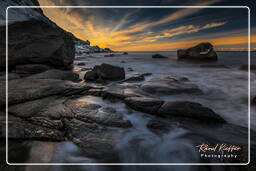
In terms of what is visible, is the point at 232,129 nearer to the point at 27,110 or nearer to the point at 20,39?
the point at 27,110

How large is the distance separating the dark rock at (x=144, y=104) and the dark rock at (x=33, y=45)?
212 inches

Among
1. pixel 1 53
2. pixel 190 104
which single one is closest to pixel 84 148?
pixel 190 104

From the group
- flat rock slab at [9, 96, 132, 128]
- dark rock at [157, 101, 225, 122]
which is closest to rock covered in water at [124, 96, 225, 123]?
dark rock at [157, 101, 225, 122]

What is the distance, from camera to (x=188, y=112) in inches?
110

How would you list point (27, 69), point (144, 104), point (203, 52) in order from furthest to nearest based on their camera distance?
point (203, 52) < point (27, 69) < point (144, 104)

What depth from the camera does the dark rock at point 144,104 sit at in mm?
2998

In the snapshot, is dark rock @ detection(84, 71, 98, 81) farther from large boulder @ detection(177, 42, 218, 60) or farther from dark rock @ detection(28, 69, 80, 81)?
large boulder @ detection(177, 42, 218, 60)

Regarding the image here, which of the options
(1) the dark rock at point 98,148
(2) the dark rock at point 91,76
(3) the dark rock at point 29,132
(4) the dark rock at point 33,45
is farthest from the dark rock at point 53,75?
(1) the dark rock at point 98,148

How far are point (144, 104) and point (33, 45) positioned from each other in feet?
20.0

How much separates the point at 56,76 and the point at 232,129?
5582mm

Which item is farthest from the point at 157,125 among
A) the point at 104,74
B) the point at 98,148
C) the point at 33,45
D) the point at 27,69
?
the point at 33,45

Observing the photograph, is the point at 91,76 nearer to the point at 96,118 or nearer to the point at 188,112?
the point at 96,118

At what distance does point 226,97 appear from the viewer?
14.8ft

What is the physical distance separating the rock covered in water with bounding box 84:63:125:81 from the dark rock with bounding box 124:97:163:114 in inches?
124
